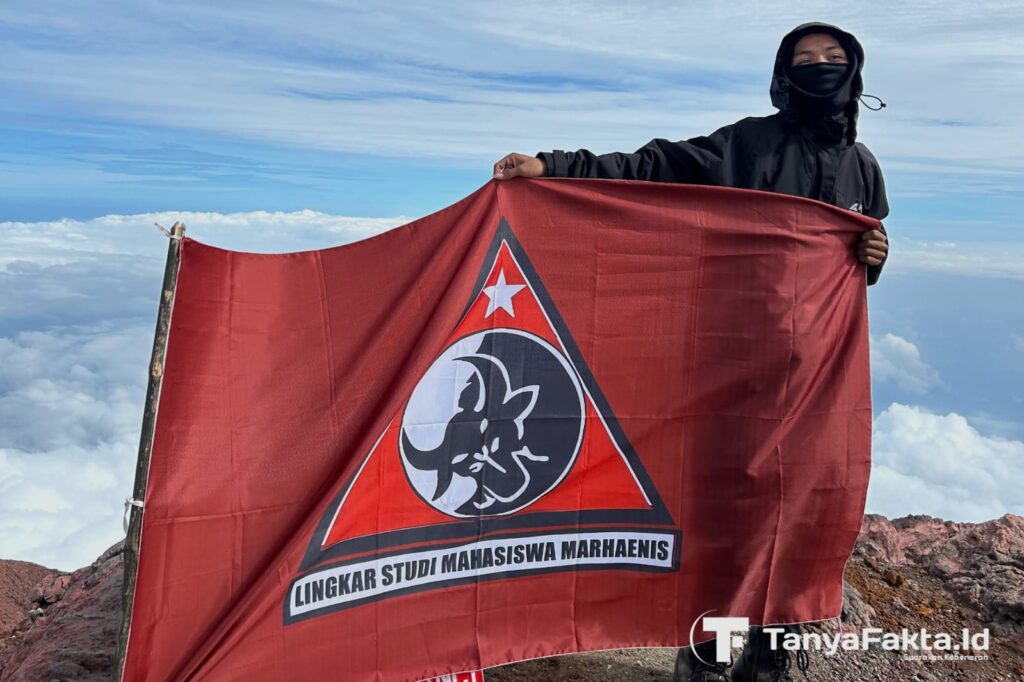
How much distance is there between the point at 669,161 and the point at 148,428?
3.24 m

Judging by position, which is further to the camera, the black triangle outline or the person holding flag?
the person holding flag

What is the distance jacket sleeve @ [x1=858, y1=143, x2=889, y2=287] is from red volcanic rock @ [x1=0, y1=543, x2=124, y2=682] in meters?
5.09

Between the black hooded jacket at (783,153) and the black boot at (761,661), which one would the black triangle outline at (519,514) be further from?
the black boot at (761,661)

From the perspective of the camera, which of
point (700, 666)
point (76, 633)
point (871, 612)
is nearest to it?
point (700, 666)

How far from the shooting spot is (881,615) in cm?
809

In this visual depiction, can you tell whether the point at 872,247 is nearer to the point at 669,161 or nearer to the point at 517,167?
the point at 669,161

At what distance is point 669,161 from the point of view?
5.80 metres

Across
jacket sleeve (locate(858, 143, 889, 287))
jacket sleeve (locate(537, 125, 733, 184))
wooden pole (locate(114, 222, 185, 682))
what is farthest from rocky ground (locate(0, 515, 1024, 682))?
jacket sleeve (locate(537, 125, 733, 184))

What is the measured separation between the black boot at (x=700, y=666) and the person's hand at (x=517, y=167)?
3091mm

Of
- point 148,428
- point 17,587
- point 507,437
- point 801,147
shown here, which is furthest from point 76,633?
point 801,147

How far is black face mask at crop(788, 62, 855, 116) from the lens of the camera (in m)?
5.75

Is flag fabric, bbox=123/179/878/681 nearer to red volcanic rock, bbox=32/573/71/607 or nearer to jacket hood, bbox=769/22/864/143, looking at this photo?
jacket hood, bbox=769/22/864/143

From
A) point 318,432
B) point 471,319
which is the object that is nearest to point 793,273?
point 471,319

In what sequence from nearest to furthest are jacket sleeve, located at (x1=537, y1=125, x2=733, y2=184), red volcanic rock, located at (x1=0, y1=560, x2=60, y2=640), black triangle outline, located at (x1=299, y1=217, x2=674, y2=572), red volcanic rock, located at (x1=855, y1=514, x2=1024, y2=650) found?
black triangle outline, located at (x1=299, y1=217, x2=674, y2=572) → jacket sleeve, located at (x1=537, y1=125, x2=733, y2=184) → red volcanic rock, located at (x1=855, y1=514, x2=1024, y2=650) → red volcanic rock, located at (x1=0, y1=560, x2=60, y2=640)
